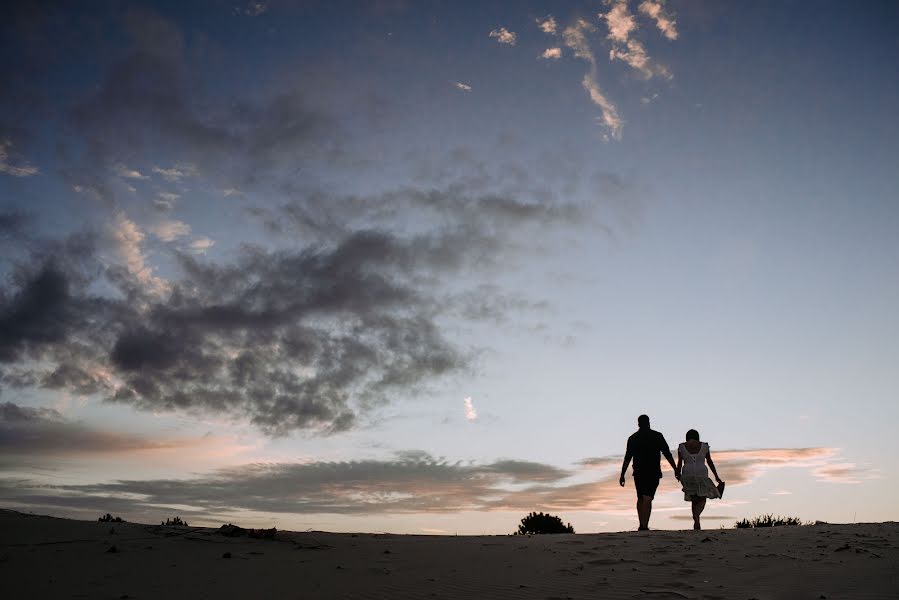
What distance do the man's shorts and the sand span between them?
3.14 meters

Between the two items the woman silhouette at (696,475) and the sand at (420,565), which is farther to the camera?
the woman silhouette at (696,475)

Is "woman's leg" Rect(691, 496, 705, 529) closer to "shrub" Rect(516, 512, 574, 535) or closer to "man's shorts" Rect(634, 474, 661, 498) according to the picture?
"man's shorts" Rect(634, 474, 661, 498)

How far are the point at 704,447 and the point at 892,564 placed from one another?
619 cm

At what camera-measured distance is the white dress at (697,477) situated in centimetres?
1380

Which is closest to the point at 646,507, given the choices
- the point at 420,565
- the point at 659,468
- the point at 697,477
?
the point at 659,468

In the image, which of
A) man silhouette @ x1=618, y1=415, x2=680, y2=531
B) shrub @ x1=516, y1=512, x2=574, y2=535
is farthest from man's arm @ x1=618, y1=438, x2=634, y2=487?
shrub @ x1=516, y1=512, x2=574, y2=535

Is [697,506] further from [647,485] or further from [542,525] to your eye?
[542,525]

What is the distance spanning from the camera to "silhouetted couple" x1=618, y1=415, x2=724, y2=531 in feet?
44.9

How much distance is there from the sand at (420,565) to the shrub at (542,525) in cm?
1088

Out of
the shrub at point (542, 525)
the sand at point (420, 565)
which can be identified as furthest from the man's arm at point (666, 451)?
the shrub at point (542, 525)

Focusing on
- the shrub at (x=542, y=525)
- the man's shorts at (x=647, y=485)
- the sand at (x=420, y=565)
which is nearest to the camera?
the sand at (x=420, y=565)

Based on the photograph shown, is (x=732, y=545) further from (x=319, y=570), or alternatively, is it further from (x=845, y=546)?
(x=319, y=570)

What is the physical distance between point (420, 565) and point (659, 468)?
281 inches

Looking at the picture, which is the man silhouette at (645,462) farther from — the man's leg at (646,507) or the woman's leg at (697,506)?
the woman's leg at (697,506)
